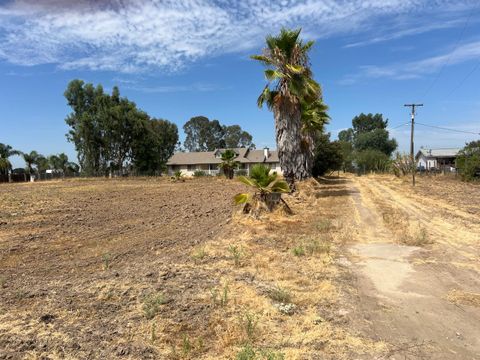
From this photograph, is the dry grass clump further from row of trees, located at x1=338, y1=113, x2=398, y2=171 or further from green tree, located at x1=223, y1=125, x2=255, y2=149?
green tree, located at x1=223, y1=125, x2=255, y2=149

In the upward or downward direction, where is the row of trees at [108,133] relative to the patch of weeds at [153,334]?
upward

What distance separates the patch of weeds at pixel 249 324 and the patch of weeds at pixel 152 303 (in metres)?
1.17

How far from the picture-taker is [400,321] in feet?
16.7

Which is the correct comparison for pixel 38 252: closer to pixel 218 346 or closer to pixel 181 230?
pixel 181 230

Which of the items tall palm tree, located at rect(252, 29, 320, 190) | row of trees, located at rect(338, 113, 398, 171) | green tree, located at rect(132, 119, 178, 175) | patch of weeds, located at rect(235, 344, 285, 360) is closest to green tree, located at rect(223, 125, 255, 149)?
row of trees, located at rect(338, 113, 398, 171)

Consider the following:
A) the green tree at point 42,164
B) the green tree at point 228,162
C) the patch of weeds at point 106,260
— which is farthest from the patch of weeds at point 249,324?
the green tree at point 42,164

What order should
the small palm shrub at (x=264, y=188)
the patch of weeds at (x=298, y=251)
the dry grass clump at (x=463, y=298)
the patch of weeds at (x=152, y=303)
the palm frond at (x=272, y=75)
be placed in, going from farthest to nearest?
the palm frond at (x=272, y=75) < the small palm shrub at (x=264, y=188) < the patch of weeds at (x=298, y=251) < the dry grass clump at (x=463, y=298) < the patch of weeds at (x=152, y=303)

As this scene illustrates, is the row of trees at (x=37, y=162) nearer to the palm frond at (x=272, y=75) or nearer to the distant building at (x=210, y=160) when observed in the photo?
the distant building at (x=210, y=160)

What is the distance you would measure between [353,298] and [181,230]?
6837 mm

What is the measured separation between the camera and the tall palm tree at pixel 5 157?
182ft

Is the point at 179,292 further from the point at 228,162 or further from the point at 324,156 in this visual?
the point at 228,162

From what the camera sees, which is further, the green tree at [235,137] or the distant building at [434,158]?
the green tree at [235,137]

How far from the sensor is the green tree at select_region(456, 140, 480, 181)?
35000 millimetres

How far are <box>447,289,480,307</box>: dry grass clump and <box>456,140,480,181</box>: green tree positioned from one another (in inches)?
1322
